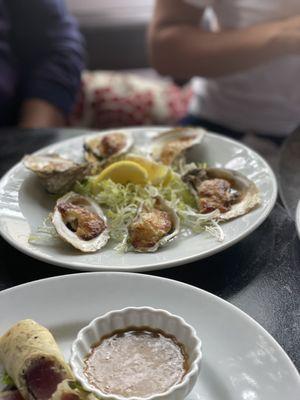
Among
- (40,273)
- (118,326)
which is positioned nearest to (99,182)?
(40,273)

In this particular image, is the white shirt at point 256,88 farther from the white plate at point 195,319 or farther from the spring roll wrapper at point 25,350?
the spring roll wrapper at point 25,350

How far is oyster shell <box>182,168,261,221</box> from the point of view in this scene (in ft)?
3.51

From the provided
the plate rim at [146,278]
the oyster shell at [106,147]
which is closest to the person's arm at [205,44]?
the oyster shell at [106,147]

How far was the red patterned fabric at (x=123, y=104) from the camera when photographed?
2.35m

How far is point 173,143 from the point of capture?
4.32ft

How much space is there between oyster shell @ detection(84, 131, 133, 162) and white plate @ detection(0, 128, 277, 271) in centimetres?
3

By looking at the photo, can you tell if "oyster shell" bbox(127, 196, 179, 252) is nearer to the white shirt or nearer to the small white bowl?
the small white bowl

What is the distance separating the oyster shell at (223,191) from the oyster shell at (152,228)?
0.23ft

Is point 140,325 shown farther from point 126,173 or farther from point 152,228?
point 126,173

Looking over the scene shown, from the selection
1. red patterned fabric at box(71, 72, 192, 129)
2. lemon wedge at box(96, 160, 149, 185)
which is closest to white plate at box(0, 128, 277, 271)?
lemon wedge at box(96, 160, 149, 185)

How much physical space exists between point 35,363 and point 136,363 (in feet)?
0.41

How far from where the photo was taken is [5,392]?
0.74 m

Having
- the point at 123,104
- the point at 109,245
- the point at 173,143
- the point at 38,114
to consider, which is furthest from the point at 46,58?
the point at 109,245

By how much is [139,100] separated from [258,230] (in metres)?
1.37
